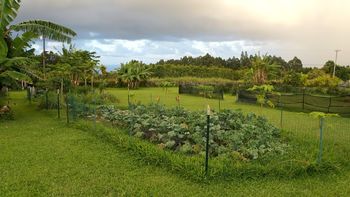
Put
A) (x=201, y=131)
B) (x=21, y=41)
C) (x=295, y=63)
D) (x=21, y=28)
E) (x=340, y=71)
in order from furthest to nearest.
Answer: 1. (x=295, y=63)
2. (x=340, y=71)
3. (x=21, y=28)
4. (x=21, y=41)
5. (x=201, y=131)

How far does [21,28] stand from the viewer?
14133 millimetres

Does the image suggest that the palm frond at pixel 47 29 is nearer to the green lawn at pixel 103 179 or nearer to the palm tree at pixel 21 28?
the palm tree at pixel 21 28

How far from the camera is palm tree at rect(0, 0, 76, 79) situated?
1140cm

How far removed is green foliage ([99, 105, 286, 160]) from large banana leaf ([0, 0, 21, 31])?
501 cm

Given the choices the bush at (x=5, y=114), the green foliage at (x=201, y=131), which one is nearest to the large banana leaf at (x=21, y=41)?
the bush at (x=5, y=114)

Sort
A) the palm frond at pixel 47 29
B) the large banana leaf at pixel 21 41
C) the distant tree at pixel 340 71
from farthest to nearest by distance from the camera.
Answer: the distant tree at pixel 340 71 < the palm frond at pixel 47 29 < the large banana leaf at pixel 21 41

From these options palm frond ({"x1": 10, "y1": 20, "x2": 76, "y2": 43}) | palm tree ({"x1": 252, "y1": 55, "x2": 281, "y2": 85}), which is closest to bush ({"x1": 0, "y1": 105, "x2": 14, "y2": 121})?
palm frond ({"x1": 10, "y1": 20, "x2": 76, "y2": 43})

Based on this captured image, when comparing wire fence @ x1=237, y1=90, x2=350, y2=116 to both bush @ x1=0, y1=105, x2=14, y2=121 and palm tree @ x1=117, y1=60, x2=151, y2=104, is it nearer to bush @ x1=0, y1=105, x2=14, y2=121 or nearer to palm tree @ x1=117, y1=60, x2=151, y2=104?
bush @ x1=0, y1=105, x2=14, y2=121

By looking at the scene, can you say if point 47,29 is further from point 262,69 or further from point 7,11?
point 262,69

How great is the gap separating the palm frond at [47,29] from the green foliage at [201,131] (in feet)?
20.7

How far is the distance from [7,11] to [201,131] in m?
7.78

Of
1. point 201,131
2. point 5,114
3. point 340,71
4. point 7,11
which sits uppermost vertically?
point 7,11

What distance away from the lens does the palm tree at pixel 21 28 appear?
1140 centimetres

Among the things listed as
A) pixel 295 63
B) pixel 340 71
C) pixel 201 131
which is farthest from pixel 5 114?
pixel 295 63
